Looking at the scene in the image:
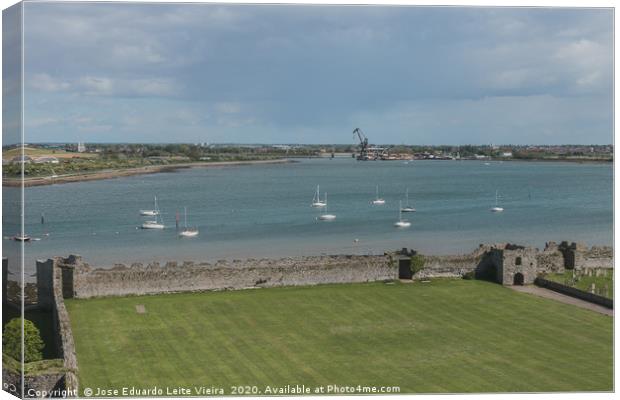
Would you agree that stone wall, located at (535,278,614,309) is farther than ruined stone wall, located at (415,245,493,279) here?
No

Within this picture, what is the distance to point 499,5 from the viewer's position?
14.0 meters

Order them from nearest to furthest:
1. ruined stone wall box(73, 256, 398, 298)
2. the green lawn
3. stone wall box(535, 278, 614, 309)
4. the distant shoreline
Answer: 1. stone wall box(535, 278, 614, 309)
2. ruined stone wall box(73, 256, 398, 298)
3. the green lawn
4. the distant shoreline

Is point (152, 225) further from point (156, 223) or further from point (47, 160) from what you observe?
point (47, 160)

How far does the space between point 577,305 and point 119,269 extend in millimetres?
10449

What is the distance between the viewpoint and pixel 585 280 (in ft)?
72.1

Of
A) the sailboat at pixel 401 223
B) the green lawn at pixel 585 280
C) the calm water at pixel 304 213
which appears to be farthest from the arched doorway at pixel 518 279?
the sailboat at pixel 401 223

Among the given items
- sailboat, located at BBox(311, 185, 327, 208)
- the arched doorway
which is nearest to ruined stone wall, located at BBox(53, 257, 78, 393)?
the arched doorway

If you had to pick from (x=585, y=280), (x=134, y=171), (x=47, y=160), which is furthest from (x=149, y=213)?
(x=585, y=280)

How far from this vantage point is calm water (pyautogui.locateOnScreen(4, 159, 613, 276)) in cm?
3281

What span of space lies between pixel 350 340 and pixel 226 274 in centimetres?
529

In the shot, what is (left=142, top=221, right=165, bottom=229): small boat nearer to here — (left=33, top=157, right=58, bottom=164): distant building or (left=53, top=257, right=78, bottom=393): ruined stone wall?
(left=33, top=157, right=58, bottom=164): distant building

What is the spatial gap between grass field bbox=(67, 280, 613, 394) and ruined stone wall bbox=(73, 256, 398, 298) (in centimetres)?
37

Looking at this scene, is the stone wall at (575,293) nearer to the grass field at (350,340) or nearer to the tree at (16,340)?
the grass field at (350,340)

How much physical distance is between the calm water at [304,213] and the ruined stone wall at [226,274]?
702 cm
